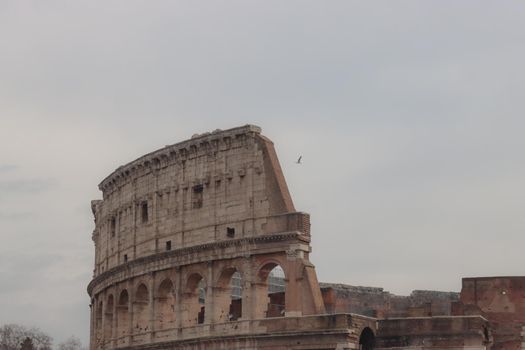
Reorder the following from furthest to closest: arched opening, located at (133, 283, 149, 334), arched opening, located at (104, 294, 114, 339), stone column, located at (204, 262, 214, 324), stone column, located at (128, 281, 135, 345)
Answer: arched opening, located at (104, 294, 114, 339) → stone column, located at (128, 281, 135, 345) → arched opening, located at (133, 283, 149, 334) → stone column, located at (204, 262, 214, 324)

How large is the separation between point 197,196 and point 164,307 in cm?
483

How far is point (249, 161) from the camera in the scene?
3688cm

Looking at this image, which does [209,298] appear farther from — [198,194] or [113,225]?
[113,225]

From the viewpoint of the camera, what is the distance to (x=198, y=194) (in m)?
Result: 39.0

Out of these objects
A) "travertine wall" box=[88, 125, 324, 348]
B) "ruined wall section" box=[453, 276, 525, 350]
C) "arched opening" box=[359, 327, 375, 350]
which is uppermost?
"travertine wall" box=[88, 125, 324, 348]

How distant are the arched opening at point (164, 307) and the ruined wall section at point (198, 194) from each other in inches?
57.6

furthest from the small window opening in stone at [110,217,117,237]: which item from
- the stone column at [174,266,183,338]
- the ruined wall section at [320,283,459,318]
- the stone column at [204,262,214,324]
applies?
the ruined wall section at [320,283,459,318]

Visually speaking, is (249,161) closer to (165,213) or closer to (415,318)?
(165,213)

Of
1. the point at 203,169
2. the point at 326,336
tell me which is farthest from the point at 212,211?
the point at 326,336

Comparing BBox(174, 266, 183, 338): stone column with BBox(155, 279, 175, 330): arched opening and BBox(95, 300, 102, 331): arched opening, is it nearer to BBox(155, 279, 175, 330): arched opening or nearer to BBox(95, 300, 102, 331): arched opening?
BBox(155, 279, 175, 330): arched opening

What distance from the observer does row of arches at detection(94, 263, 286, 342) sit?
122 feet

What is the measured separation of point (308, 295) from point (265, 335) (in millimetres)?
2104

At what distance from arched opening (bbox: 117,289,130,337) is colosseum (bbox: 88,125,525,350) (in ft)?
0.16

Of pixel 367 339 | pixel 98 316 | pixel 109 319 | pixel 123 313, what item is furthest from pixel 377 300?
pixel 98 316
